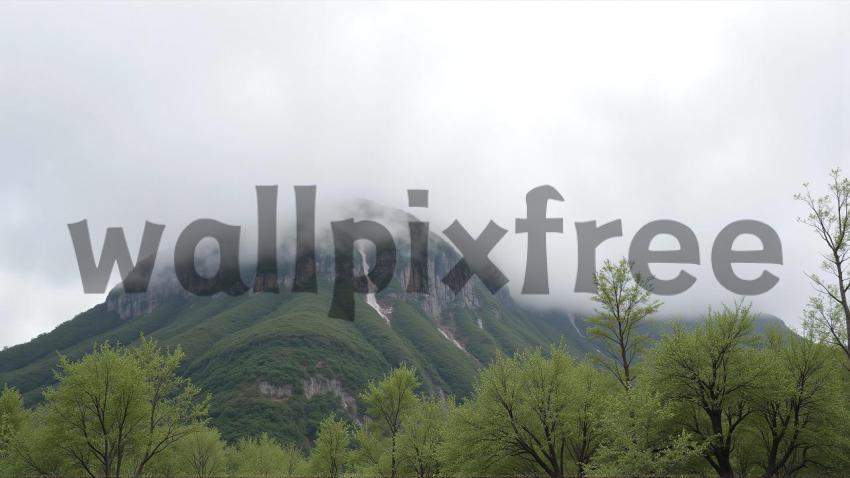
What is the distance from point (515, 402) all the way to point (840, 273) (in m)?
24.6

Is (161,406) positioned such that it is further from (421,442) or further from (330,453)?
(330,453)

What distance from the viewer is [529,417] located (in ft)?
128

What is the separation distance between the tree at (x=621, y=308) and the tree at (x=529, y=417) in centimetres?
450

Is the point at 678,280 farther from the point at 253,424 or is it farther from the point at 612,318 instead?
the point at 253,424

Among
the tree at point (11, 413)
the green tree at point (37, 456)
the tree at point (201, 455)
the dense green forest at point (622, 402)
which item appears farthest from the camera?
the tree at point (201, 455)

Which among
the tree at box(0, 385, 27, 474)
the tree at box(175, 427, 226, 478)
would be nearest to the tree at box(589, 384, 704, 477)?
the tree at box(175, 427, 226, 478)

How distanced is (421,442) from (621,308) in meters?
31.9

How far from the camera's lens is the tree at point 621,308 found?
36.2 m

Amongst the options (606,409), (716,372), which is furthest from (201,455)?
(716,372)

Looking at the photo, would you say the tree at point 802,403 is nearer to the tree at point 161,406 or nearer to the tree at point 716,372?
the tree at point 716,372

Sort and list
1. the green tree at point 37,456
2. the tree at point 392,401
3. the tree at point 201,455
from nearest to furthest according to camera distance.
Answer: the green tree at point 37,456 → the tree at point 392,401 → the tree at point 201,455

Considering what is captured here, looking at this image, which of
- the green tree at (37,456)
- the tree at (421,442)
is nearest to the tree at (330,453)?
the tree at (421,442)

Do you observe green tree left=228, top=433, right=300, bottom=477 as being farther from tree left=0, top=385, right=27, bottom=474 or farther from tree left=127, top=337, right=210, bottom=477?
tree left=127, top=337, right=210, bottom=477

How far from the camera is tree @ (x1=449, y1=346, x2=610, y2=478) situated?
38.5 meters
